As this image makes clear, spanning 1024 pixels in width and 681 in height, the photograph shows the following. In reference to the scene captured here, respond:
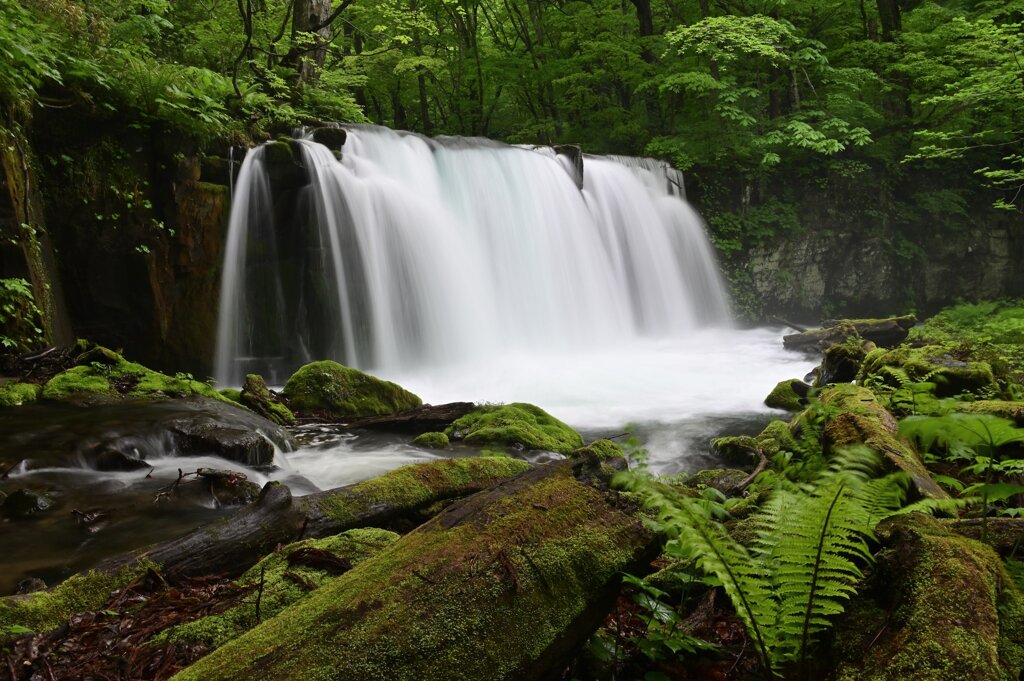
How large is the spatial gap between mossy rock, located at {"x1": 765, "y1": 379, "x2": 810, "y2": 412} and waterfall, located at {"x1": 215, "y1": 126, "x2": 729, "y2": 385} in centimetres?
618

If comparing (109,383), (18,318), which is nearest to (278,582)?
(109,383)

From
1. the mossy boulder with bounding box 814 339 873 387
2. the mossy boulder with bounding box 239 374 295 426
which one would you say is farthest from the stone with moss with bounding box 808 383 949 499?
the mossy boulder with bounding box 239 374 295 426

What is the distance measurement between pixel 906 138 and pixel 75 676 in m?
23.2

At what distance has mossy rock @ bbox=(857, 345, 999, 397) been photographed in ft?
17.9

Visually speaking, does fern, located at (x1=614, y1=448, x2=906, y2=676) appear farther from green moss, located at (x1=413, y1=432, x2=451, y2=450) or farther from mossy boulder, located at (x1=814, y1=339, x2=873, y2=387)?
mossy boulder, located at (x1=814, y1=339, x2=873, y2=387)

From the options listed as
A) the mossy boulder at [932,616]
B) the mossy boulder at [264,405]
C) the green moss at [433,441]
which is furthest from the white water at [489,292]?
the mossy boulder at [932,616]

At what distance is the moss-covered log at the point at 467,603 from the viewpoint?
1403mm

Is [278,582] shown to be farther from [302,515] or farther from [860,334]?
[860,334]

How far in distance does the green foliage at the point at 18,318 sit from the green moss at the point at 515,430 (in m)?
4.94

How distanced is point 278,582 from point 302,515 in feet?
2.28

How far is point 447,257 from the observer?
13.3 m

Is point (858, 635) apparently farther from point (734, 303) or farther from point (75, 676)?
point (734, 303)

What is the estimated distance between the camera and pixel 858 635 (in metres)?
1.61

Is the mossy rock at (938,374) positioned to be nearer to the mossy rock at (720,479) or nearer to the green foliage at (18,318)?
the mossy rock at (720,479)
